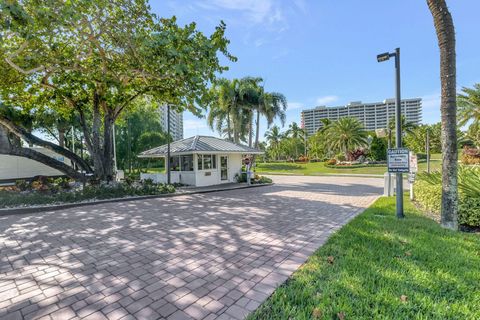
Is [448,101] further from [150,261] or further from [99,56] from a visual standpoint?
[99,56]

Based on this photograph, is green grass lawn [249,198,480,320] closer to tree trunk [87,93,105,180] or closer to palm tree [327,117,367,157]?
tree trunk [87,93,105,180]

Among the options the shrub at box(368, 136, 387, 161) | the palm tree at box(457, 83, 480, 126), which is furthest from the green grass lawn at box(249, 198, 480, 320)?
the shrub at box(368, 136, 387, 161)

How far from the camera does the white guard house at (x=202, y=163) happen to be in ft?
47.8

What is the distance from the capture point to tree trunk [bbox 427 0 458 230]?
4.86 meters

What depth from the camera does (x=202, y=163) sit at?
49.3 ft

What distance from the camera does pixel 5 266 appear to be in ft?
12.1

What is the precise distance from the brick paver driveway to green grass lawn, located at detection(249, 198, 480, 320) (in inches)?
14.2

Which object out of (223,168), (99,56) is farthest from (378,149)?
(99,56)

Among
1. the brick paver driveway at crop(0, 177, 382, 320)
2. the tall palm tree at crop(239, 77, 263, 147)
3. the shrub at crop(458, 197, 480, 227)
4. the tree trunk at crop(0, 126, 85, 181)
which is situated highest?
the tall palm tree at crop(239, 77, 263, 147)

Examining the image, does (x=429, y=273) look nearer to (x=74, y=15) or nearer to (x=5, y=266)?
(x=5, y=266)

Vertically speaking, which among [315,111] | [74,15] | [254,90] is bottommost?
[74,15]

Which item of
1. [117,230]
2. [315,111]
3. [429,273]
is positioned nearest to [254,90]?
[117,230]

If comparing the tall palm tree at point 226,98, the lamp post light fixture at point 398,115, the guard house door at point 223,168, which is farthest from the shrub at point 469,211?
the tall palm tree at point 226,98

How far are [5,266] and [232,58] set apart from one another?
26.4 ft
